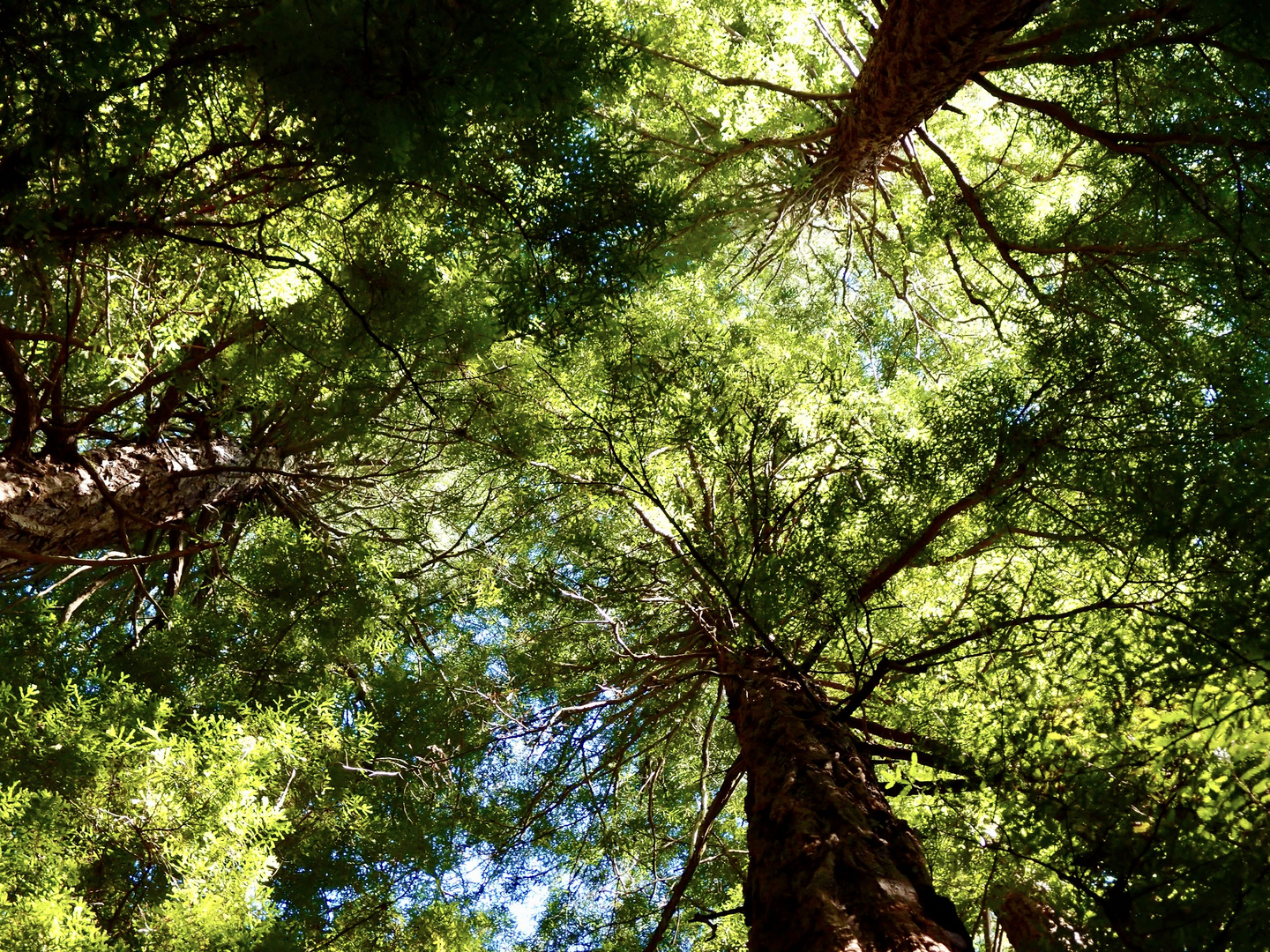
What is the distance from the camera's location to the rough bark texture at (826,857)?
193 cm

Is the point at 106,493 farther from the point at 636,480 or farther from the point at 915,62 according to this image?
the point at 915,62

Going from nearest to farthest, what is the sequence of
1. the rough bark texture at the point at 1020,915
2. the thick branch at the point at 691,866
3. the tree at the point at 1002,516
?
the tree at the point at 1002,516 → the rough bark texture at the point at 1020,915 → the thick branch at the point at 691,866

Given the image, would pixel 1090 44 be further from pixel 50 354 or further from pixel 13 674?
pixel 13 674

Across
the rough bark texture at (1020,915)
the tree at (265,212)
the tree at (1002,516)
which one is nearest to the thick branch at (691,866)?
the tree at (1002,516)

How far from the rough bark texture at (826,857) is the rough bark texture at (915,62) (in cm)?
266

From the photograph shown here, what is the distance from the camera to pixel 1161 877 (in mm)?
1581

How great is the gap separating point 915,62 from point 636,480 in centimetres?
215

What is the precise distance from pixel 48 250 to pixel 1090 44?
4.11 metres

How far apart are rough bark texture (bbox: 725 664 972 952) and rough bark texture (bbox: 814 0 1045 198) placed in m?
2.66

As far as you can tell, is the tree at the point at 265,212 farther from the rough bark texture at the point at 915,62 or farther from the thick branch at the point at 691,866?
the thick branch at the point at 691,866

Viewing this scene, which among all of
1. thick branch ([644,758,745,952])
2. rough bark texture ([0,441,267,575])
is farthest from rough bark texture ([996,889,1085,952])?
rough bark texture ([0,441,267,575])

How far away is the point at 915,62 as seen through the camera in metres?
3.16

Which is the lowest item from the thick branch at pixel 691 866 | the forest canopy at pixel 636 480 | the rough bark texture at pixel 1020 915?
the rough bark texture at pixel 1020 915

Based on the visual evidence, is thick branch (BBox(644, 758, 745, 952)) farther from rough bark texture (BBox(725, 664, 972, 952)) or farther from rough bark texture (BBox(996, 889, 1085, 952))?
rough bark texture (BBox(996, 889, 1085, 952))
